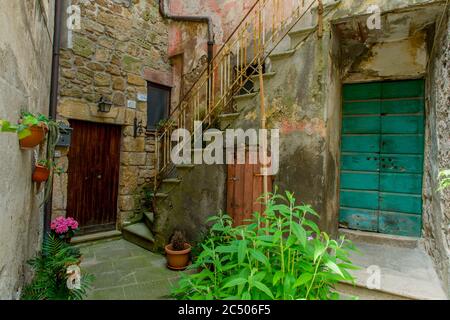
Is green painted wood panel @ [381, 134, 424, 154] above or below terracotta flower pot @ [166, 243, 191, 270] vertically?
above

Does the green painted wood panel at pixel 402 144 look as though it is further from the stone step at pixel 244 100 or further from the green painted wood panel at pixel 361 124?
the stone step at pixel 244 100

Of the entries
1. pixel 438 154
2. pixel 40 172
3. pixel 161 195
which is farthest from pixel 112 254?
pixel 438 154

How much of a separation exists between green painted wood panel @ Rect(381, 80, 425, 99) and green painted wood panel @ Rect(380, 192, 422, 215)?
1.37 m

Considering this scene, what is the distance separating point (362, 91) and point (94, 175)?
4759 millimetres

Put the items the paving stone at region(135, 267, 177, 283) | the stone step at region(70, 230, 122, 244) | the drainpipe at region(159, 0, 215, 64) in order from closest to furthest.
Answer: the paving stone at region(135, 267, 177, 283)
the stone step at region(70, 230, 122, 244)
the drainpipe at region(159, 0, 215, 64)

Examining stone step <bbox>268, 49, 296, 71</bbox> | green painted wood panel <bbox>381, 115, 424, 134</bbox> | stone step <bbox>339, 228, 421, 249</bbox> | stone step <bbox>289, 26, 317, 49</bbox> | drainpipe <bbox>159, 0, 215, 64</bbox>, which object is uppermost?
drainpipe <bbox>159, 0, 215, 64</bbox>

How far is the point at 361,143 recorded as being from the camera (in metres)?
3.67

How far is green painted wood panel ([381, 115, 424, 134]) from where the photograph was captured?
3361 mm

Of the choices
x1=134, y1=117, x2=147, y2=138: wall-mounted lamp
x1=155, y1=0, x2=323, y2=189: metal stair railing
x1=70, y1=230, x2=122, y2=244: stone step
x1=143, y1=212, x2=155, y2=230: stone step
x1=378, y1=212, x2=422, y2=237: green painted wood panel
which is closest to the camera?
x1=378, y1=212, x2=422, y2=237: green painted wood panel

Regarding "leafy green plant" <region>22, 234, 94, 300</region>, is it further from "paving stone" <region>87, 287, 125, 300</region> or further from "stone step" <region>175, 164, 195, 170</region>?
"stone step" <region>175, 164, 195, 170</region>

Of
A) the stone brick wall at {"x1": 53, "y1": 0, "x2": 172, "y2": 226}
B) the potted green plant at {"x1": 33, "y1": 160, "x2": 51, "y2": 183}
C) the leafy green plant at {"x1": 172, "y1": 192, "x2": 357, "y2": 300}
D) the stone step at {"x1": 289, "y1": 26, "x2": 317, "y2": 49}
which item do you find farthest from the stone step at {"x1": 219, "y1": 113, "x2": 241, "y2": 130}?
the stone brick wall at {"x1": 53, "y1": 0, "x2": 172, "y2": 226}

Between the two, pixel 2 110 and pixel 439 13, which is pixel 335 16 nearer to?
pixel 439 13

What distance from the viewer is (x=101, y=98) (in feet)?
15.1
